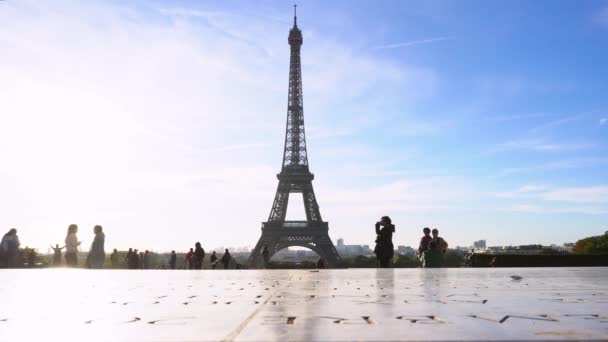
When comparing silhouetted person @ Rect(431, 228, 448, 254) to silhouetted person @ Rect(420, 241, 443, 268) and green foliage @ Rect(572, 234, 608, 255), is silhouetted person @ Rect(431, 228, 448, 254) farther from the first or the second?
green foliage @ Rect(572, 234, 608, 255)

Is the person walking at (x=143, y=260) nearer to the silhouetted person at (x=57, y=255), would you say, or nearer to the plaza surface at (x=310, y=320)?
the silhouetted person at (x=57, y=255)

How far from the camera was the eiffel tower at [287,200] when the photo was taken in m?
68.4

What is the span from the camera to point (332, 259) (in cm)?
6638

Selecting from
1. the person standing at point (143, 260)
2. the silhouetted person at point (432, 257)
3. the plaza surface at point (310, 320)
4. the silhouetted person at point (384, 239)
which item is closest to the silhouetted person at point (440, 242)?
the silhouetted person at point (432, 257)

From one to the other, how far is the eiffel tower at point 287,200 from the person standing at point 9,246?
158 feet

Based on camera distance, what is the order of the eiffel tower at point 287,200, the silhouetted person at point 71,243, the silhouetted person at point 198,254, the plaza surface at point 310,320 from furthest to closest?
the eiffel tower at point 287,200 < the silhouetted person at point 198,254 < the silhouetted person at point 71,243 < the plaza surface at point 310,320

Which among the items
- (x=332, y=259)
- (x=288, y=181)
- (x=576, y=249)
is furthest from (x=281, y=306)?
(x=576, y=249)

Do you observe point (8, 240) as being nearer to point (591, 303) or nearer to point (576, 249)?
point (591, 303)

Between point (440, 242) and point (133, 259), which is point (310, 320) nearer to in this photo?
point (440, 242)

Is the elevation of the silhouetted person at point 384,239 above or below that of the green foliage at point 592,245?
below

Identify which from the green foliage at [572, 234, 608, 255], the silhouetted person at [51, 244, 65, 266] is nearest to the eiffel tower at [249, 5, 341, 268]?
the green foliage at [572, 234, 608, 255]

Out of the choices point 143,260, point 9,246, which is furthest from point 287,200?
point 9,246

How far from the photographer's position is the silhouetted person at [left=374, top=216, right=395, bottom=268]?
1723 cm

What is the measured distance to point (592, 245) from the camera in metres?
77.0
